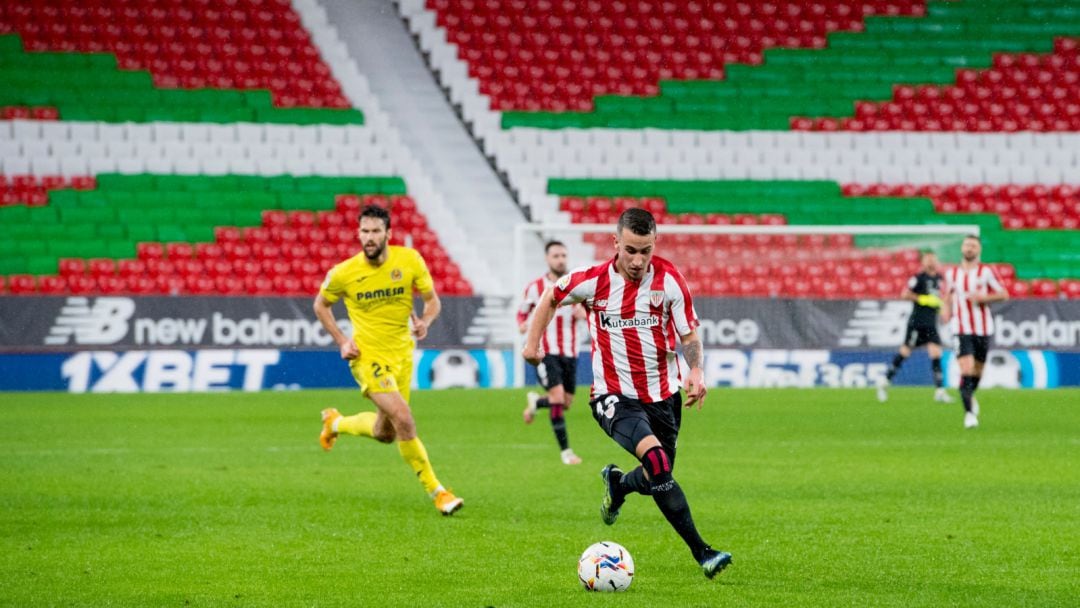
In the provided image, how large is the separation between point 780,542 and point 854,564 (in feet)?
2.98

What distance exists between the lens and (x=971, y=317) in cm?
1780

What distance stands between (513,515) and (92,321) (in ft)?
47.6

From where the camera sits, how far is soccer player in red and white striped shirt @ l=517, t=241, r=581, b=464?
14242 mm

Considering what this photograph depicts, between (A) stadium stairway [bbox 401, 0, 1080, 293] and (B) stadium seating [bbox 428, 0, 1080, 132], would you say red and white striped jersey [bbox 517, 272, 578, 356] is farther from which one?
(B) stadium seating [bbox 428, 0, 1080, 132]

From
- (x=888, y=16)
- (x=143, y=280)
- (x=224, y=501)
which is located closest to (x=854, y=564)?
(x=224, y=501)

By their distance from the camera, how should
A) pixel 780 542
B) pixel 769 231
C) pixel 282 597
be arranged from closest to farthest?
1. pixel 282 597
2. pixel 780 542
3. pixel 769 231

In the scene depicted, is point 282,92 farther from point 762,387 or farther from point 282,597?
point 282,597

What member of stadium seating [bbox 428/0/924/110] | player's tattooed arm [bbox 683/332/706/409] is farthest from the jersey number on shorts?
stadium seating [bbox 428/0/924/110]

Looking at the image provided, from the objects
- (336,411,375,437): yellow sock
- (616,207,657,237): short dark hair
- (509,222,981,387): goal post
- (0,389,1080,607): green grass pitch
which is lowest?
(0,389,1080,607): green grass pitch

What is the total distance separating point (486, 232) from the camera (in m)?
29.8

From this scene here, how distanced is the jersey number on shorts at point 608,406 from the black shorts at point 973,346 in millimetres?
10684

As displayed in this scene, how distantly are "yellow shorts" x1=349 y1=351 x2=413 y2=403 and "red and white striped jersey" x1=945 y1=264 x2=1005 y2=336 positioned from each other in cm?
901

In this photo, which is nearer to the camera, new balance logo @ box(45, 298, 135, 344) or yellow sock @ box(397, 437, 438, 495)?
yellow sock @ box(397, 437, 438, 495)

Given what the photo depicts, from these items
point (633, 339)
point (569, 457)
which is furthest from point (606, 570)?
point (569, 457)
